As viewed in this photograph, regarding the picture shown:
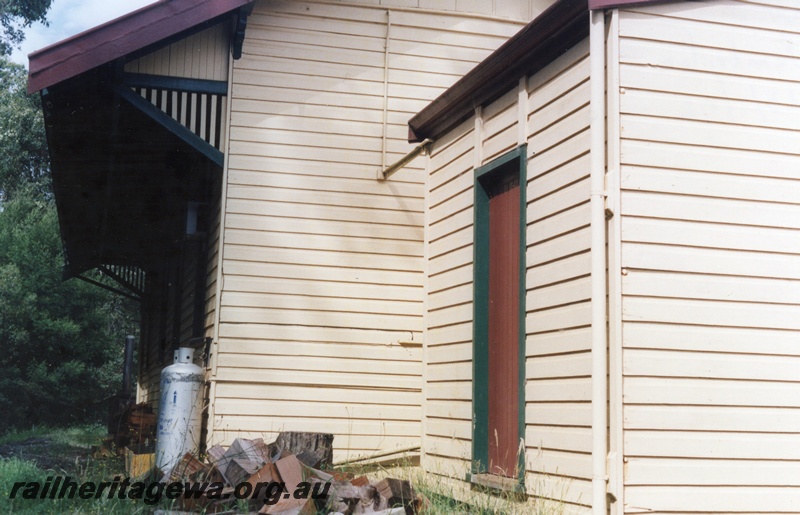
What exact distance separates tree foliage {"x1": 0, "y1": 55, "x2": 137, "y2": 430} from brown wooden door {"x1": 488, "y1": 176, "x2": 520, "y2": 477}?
19.8 meters

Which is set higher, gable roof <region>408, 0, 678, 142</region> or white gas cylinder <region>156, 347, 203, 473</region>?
gable roof <region>408, 0, 678, 142</region>

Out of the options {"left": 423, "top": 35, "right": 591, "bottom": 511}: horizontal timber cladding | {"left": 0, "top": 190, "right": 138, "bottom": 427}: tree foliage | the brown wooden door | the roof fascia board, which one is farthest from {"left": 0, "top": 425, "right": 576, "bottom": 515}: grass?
{"left": 0, "top": 190, "right": 138, "bottom": 427}: tree foliage

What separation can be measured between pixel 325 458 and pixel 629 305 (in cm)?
315

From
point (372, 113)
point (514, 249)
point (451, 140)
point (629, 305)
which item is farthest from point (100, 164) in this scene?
point (629, 305)

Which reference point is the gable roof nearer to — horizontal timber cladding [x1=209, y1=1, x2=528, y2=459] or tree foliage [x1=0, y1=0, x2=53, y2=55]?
horizontal timber cladding [x1=209, y1=1, x2=528, y2=459]

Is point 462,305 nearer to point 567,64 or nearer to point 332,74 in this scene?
point 567,64

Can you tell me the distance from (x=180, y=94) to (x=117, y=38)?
1.18 metres

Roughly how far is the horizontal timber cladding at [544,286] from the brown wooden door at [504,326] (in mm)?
272

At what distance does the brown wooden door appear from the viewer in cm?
641

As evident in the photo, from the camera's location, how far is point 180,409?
332 inches

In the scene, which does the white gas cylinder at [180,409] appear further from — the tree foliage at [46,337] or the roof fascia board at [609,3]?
the tree foliage at [46,337]

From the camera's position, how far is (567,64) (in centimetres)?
583

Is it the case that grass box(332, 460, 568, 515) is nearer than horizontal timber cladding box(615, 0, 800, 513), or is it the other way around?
horizontal timber cladding box(615, 0, 800, 513)

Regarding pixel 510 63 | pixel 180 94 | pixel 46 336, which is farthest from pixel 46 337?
pixel 510 63
